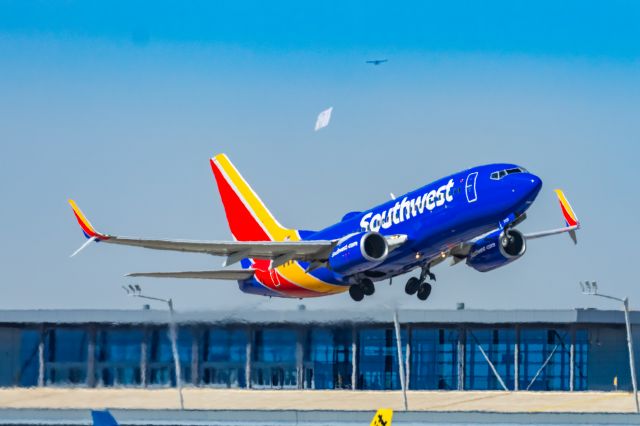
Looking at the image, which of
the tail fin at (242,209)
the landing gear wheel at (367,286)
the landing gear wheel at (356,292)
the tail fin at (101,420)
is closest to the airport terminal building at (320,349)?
the tail fin at (242,209)

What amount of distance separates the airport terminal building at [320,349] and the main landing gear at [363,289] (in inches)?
650

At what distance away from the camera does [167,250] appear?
67.5 meters

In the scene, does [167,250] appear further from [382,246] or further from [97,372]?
[97,372]

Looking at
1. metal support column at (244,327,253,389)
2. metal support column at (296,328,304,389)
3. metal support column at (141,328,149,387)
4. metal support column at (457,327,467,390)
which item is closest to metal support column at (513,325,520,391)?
metal support column at (457,327,467,390)

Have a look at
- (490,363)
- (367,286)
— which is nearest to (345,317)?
(367,286)

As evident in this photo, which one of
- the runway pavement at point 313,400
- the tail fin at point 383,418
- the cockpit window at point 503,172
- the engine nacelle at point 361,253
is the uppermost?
the cockpit window at point 503,172

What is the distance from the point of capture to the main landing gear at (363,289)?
69938 mm

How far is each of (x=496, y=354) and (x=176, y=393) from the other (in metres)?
26.6

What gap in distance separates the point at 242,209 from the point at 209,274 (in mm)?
8483

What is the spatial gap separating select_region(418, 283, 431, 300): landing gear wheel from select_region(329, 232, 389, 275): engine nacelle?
4.84 meters

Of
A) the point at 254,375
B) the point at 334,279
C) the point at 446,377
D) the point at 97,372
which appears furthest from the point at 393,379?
the point at 334,279

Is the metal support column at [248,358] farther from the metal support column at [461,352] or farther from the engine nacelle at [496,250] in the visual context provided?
the engine nacelle at [496,250]

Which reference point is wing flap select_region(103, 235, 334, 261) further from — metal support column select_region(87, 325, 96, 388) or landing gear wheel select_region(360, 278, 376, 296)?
metal support column select_region(87, 325, 96, 388)

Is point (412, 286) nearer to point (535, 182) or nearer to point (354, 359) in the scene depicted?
point (535, 182)
